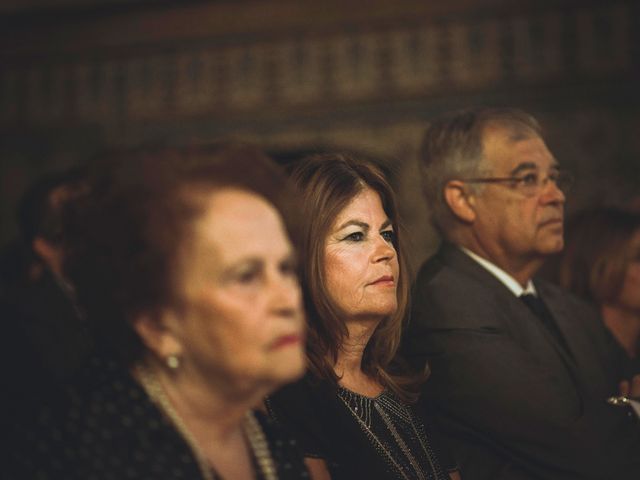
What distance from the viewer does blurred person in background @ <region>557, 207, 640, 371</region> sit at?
4391 mm

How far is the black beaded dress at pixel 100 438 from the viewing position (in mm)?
1728

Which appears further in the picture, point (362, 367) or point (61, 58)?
point (61, 58)

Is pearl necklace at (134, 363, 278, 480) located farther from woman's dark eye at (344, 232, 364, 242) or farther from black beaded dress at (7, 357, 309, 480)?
woman's dark eye at (344, 232, 364, 242)

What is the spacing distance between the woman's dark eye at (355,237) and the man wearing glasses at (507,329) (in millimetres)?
552

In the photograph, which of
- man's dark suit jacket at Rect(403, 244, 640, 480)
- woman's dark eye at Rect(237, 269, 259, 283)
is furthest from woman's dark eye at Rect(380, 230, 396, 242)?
woman's dark eye at Rect(237, 269, 259, 283)

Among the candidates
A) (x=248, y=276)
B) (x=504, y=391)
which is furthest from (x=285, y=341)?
(x=504, y=391)

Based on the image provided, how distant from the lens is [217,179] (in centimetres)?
179

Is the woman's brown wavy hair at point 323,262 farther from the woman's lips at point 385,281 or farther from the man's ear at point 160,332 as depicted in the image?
the man's ear at point 160,332

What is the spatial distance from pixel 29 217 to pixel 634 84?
5.01 meters

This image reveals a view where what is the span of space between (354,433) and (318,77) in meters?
5.47

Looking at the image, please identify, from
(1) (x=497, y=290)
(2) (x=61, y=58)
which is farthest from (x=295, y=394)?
(2) (x=61, y=58)

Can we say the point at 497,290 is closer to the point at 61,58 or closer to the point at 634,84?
the point at 634,84

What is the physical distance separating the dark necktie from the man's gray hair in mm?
433

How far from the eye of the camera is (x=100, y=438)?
175cm
